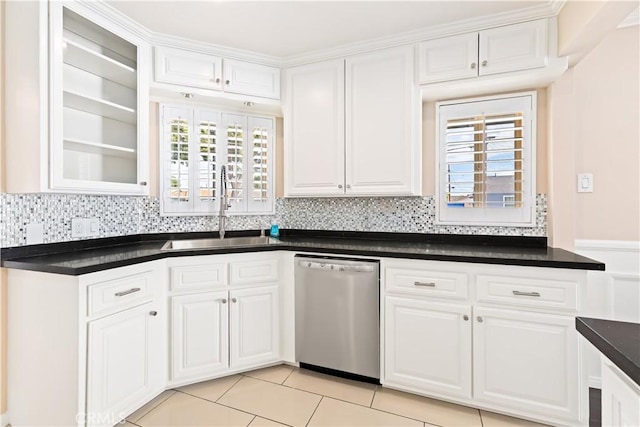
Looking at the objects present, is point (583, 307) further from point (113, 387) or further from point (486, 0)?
point (113, 387)

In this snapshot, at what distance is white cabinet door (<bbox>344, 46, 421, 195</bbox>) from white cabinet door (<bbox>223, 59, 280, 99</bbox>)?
0.61 meters

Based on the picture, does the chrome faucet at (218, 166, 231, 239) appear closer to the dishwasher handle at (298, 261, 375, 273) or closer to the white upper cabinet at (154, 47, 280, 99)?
the white upper cabinet at (154, 47, 280, 99)

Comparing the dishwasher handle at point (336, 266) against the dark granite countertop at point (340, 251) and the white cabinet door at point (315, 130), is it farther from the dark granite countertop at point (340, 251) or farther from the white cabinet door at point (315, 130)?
the white cabinet door at point (315, 130)

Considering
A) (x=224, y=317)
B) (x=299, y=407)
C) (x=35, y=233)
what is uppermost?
(x=35, y=233)

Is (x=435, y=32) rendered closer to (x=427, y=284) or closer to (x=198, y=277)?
(x=427, y=284)

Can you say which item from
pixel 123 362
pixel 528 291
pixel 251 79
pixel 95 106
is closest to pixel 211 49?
pixel 251 79

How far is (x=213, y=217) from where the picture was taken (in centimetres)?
286

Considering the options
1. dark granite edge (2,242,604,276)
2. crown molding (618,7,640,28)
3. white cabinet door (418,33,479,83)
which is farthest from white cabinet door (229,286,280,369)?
crown molding (618,7,640,28)

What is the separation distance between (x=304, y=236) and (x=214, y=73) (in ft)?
4.85

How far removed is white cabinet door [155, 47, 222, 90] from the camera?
7.88ft

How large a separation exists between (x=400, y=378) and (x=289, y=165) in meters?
1.73

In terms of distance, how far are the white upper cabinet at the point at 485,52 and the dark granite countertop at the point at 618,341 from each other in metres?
1.80

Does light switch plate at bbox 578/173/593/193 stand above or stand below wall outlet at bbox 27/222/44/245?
above

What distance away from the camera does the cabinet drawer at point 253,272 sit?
7.58 feet
